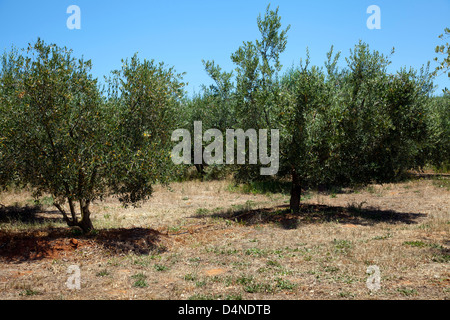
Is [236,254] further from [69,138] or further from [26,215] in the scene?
[26,215]

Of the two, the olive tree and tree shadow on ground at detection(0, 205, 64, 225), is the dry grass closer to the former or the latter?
tree shadow on ground at detection(0, 205, 64, 225)

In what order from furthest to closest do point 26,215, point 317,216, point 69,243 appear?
point 26,215, point 317,216, point 69,243

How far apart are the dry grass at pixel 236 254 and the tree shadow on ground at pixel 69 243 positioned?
32 millimetres

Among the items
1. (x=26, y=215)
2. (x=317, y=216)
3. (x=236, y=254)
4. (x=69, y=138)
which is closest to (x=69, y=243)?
(x=69, y=138)

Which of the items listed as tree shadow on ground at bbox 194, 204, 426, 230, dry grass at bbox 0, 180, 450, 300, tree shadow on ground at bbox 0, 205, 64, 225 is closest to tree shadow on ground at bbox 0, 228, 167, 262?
dry grass at bbox 0, 180, 450, 300

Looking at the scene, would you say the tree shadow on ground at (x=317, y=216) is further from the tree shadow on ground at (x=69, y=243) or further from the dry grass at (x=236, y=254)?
the tree shadow on ground at (x=69, y=243)

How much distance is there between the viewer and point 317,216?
1739 centimetres

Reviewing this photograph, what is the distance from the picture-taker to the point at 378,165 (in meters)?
17.2

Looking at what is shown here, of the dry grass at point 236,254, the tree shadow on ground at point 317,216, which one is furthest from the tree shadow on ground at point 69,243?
the tree shadow on ground at point 317,216

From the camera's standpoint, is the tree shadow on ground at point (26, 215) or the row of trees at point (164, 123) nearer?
the row of trees at point (164, 123)

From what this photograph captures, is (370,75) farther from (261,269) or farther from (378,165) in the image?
(261,269)

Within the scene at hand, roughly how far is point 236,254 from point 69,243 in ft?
17.5

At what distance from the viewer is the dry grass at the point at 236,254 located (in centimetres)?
827
